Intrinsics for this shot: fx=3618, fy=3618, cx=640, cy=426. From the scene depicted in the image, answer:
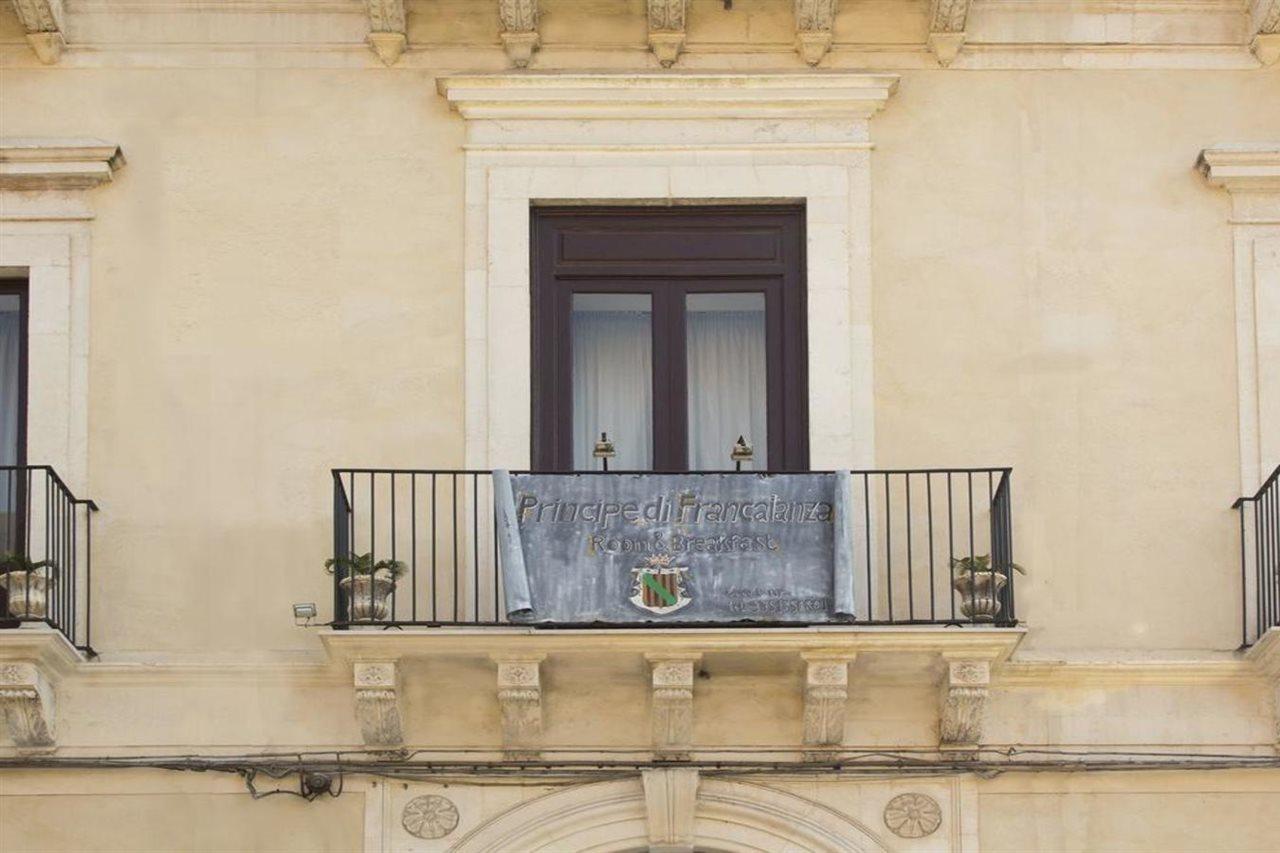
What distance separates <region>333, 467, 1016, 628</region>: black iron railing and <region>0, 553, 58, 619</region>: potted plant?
1.41 meters

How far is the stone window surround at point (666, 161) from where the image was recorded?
1850 centimetres

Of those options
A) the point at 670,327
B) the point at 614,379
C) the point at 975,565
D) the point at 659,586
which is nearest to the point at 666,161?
the point at 670,327

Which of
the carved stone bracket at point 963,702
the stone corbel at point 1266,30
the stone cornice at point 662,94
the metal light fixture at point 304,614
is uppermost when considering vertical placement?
the stone corbel at point 1266,30

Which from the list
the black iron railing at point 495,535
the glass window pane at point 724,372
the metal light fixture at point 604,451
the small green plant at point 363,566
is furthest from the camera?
the glass window pane at point 724,372

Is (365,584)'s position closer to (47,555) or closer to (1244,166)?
(47,555)

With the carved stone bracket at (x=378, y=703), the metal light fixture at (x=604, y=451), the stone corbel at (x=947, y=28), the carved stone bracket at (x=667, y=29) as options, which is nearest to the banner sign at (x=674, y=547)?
the metal light fixture at (x=604, y=451)

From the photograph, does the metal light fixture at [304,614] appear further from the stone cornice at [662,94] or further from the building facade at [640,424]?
the stone cornice at [662,94]

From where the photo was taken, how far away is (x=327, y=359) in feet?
60.4

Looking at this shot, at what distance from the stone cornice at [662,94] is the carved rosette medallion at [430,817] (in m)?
3.64

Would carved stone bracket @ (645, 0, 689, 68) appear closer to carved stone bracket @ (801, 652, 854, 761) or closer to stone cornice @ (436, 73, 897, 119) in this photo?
stone cornice @ (436, 73, 897, 119)

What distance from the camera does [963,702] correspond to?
687 inches

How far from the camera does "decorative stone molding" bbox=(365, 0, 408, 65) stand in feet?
61.6

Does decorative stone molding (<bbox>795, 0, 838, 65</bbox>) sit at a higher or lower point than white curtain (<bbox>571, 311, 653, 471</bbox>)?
higher

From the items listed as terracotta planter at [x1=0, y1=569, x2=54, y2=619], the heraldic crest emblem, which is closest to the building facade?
the heraldic crest emblem
